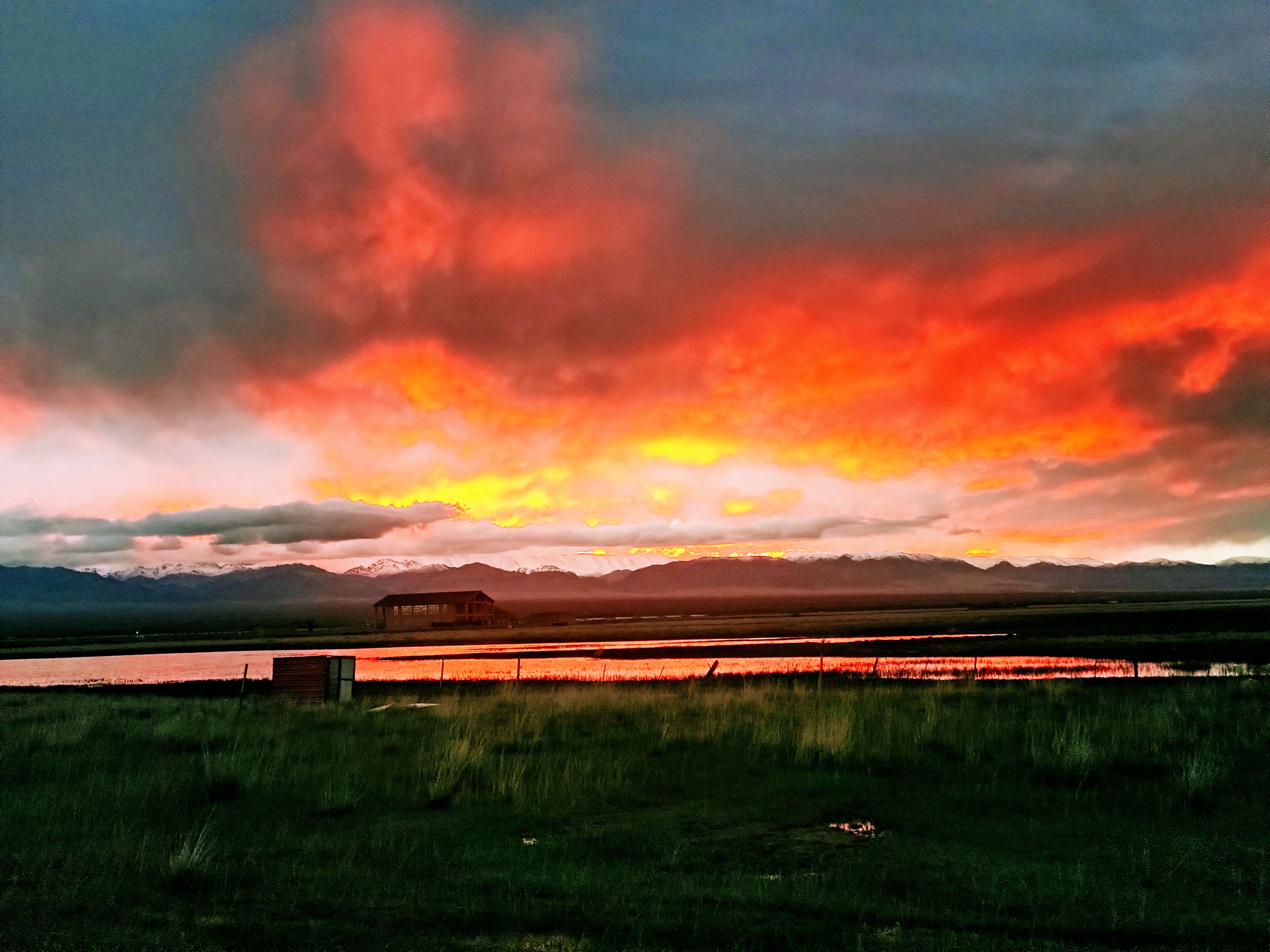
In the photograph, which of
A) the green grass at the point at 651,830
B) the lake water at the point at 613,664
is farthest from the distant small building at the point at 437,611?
the green grass at the point at 651,830

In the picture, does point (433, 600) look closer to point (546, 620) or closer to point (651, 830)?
point (546, 620)

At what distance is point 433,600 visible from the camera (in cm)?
11969

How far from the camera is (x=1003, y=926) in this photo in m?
8.91

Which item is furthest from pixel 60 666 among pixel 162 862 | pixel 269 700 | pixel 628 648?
pixel 162 862

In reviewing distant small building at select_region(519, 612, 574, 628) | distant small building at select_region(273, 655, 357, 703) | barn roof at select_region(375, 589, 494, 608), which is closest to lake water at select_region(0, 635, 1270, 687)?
distant small building at select_region(273, 655, 357, 703)

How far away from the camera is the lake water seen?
1599 inches

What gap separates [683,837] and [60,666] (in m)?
71.3

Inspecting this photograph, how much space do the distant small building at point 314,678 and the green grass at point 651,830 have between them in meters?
4.62

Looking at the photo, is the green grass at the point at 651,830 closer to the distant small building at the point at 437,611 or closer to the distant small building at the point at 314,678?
the distant small building at the point at 314,678

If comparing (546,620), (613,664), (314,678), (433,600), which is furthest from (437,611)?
(314,678)

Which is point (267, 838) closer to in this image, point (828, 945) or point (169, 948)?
point (169, 948)

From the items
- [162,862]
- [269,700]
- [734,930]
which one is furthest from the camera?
[269,700]

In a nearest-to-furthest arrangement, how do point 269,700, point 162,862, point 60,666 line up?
point 162,862
point 269,700
point 60,666

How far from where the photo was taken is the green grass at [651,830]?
890cm
